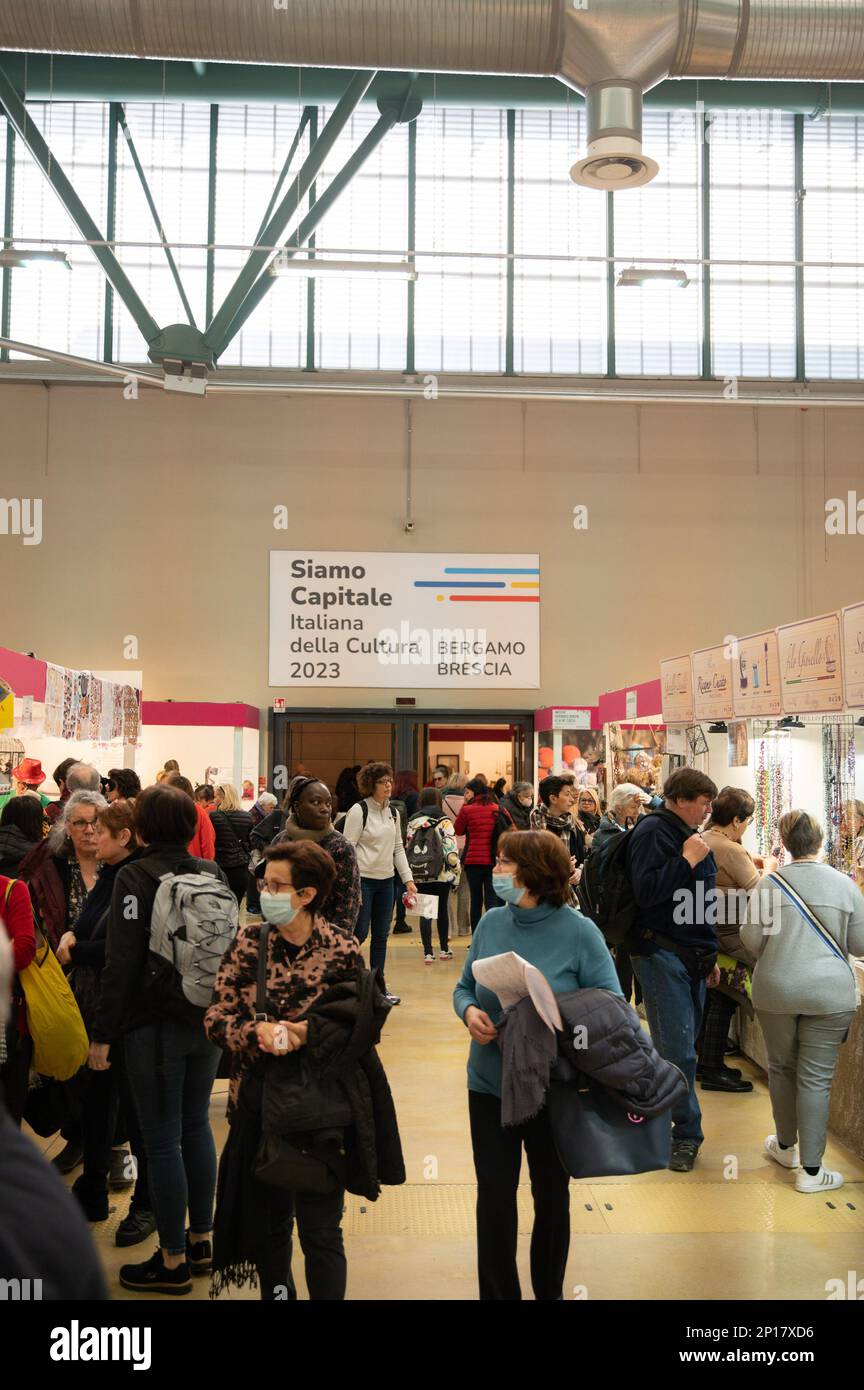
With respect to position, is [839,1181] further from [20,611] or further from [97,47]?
[20,611]

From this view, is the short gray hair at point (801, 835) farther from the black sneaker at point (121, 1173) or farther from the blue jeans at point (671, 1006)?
the black sneaker at point (121, 1173)

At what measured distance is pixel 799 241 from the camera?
15094 mm

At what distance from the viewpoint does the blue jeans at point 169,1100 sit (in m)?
3.26

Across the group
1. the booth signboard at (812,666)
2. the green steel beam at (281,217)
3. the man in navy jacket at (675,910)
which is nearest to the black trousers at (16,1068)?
the man in navy jacket at (675,910)

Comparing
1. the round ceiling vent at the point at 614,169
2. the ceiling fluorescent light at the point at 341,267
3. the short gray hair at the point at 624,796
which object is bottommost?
the short gray hair at the point at 624,796

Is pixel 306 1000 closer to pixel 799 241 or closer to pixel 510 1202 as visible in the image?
pixel 510 1202

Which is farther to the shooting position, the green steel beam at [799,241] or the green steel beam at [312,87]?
the green steel beam at [799,241]

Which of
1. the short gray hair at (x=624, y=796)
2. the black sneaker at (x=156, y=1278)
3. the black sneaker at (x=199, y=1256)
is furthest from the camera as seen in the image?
the short gray hair at (x=624, y=796)

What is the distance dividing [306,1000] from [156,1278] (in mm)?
1230

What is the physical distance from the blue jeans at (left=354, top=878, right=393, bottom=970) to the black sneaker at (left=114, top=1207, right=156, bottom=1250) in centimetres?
336

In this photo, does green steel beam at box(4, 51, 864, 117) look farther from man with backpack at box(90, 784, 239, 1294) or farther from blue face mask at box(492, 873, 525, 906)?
blue face mask at box(492, 873, 525, 906)

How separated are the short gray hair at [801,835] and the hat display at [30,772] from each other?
16.8ft
